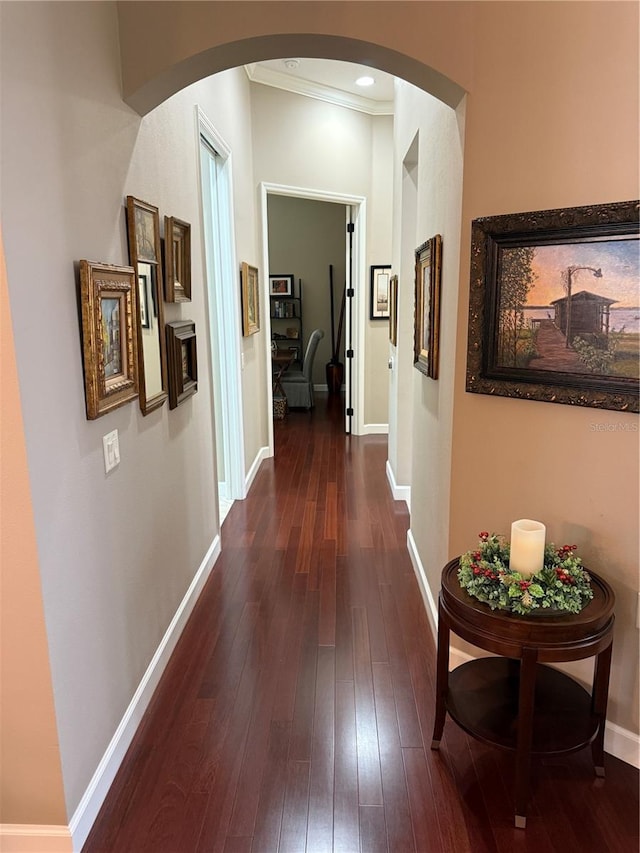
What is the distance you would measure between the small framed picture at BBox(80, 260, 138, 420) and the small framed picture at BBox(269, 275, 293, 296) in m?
7.16

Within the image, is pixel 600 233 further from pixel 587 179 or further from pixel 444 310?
pixel 444 310

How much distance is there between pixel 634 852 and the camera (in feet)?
5.28

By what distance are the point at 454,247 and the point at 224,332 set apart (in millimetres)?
2408

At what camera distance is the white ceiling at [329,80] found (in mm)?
4820

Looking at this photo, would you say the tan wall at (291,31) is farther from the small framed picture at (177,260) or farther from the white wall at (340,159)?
the white wall at (340,159)

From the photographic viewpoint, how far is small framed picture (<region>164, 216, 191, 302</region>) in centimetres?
249

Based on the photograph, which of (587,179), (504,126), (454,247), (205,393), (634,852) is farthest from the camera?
(205,393)

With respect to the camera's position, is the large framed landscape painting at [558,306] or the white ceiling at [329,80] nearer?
the large framed landscape painting at [558,306]

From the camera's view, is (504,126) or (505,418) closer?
(504,126)

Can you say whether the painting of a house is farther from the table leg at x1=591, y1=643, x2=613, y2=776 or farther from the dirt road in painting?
the table leg at x1=591, y1=643, x2=613, y2=776

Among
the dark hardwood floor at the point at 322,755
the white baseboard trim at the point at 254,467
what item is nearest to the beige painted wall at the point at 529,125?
Result: the dark hardwood floor at the point at 322,755

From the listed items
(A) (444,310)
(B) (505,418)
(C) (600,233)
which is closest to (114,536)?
(B) (505,418)

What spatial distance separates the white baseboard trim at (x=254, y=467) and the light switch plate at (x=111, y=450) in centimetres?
265

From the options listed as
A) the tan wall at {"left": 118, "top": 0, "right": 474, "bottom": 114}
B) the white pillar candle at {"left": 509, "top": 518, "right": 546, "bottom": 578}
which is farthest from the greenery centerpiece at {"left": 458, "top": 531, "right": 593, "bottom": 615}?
the tan wall at {"left": 118, "top": 0, "right": 474, "bottom": 114}
